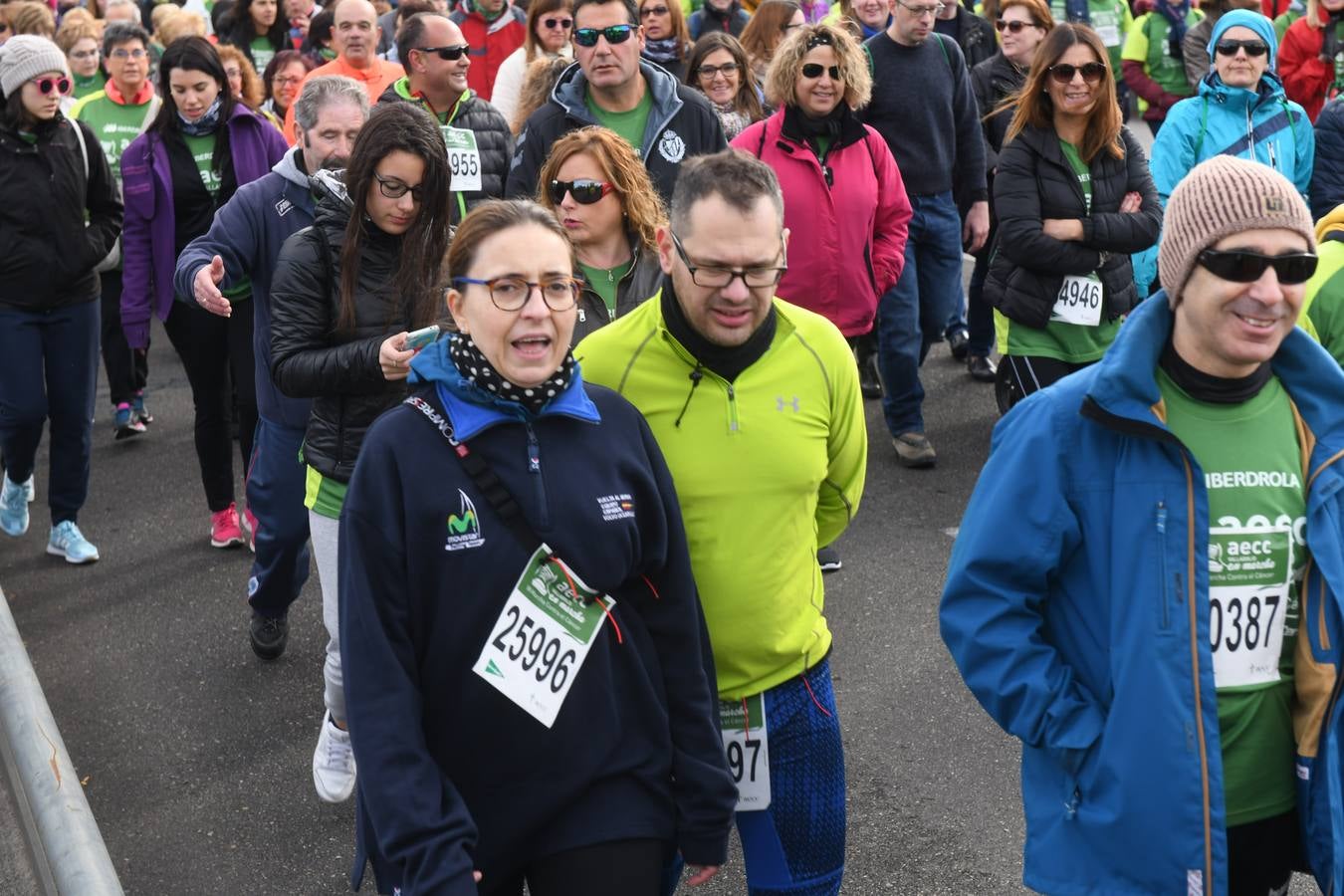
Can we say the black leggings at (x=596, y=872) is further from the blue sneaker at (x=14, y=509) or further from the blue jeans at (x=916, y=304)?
the blue sneaker at (x=14, y=509)

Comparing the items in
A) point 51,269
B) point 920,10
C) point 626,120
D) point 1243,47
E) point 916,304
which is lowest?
point 51,269

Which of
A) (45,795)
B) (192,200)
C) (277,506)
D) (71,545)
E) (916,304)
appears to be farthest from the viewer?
(916,304)

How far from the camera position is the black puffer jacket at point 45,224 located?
7074 mm

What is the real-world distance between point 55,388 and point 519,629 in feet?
16.6

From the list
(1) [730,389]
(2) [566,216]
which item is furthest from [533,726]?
(2) [566,216]

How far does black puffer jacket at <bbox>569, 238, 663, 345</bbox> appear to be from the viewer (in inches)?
175

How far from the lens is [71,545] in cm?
743

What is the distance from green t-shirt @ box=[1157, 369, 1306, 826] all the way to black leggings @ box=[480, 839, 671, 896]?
1046mm

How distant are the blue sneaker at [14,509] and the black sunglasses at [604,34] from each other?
3.42m

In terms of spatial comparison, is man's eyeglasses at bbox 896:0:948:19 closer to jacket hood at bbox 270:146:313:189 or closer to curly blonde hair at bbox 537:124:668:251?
jacket hood at bbox 270:146:313:189

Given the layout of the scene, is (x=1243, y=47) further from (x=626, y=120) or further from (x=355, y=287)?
(x=355, y=287)

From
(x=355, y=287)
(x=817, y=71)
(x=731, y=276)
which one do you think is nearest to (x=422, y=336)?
(x=355, y=287)

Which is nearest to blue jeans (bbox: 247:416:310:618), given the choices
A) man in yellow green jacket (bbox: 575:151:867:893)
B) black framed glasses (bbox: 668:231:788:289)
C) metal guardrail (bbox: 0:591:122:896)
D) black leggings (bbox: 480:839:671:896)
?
metal guardrail (bbox: 0:591:122:896)

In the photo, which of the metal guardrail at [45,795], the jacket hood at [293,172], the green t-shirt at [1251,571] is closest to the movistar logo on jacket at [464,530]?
the green t-shirt at [1251,571]
